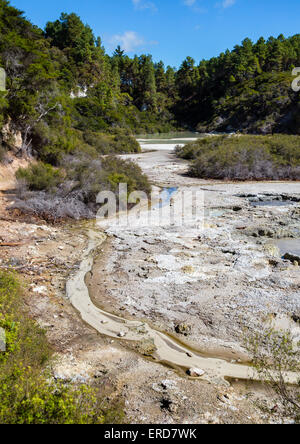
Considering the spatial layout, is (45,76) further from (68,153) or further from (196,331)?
(196,331)

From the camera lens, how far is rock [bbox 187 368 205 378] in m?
3.90

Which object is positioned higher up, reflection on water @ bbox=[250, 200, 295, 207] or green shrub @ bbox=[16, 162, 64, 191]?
green shrub @ bbox=[16, 162, 64, 191]

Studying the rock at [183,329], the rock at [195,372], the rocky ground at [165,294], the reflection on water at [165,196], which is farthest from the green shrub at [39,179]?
the rock at [195,372]

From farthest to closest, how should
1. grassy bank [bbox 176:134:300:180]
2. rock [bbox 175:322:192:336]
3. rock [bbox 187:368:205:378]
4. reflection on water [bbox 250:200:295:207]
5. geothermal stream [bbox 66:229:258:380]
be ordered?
1. grassy bank [bbox 176:134:300:180]
2. reflection on water [bbox 250:200:295:207]
3. rock [bbox 175:322:192:336]
4. geothermal stream [bbox 66:229:258:380]
5. rock [bbox 187:368:205:378]

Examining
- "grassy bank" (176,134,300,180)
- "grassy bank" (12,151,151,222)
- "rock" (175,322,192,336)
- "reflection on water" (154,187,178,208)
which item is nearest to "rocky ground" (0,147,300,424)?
"rock" (175,322,192,336)

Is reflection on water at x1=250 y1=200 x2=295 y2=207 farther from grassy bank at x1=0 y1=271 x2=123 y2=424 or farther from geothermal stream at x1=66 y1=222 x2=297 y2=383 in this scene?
grassy bank at x1=0 y1=271 x2=123 y2=424

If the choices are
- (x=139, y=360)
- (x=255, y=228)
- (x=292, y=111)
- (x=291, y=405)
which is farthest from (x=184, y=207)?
(x=292, y=111)

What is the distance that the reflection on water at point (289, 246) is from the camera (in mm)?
7539

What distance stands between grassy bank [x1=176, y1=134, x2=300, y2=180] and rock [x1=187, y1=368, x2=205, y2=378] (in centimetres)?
1396

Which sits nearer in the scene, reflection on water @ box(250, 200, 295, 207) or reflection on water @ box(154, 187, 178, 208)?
reflection on water @ box(250, 200, 295, 207)

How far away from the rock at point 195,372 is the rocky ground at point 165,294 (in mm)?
123

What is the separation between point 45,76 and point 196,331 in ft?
42.9

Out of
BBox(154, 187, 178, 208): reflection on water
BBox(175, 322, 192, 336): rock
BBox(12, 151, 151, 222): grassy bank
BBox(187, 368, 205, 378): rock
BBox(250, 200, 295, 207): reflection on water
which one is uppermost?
BBox(12, 151, 151, 222): grassy bank
